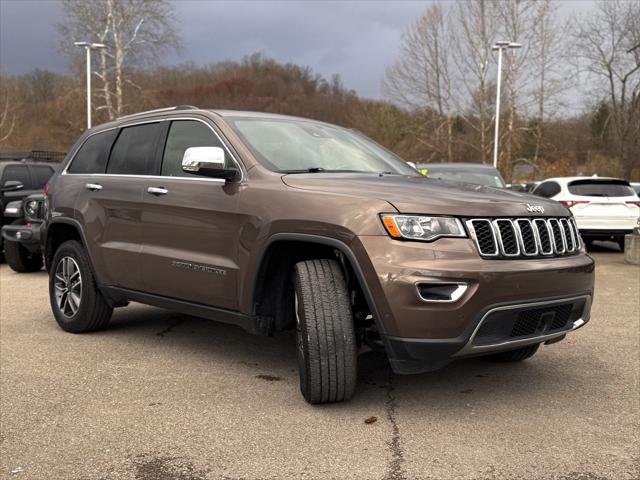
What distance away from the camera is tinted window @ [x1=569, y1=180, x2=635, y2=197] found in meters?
12.0

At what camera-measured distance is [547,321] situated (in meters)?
3.52

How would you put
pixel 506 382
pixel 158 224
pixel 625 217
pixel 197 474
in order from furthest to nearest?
pixel 625 217, pixel 158 224, pixel 506 382, pixel 197 474

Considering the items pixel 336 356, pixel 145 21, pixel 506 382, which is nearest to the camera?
pixel 336 356

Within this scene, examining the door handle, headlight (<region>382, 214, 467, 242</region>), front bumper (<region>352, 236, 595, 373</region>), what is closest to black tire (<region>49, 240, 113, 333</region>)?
the door handle

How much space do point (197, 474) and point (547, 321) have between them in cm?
199

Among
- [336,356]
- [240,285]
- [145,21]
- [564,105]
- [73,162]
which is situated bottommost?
[336,356]

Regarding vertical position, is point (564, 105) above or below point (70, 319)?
above

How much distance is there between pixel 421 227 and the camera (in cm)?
325

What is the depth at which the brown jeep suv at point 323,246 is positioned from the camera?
10.5 ft

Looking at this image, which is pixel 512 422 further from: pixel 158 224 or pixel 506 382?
pixel 158 224

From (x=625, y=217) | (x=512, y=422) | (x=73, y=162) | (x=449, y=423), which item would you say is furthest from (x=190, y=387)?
(x=625, y=217)

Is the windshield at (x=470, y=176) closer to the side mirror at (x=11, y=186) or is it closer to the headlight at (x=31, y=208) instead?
the headlight at (x=31, y=208)

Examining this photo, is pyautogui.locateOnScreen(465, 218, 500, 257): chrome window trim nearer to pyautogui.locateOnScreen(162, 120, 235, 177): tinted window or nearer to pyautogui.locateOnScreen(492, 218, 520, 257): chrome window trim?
pyautogui.locateOnScreen(492, 218, 520, 257): chrome window trim

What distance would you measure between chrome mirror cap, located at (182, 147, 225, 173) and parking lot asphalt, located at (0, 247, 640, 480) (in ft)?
4.50
